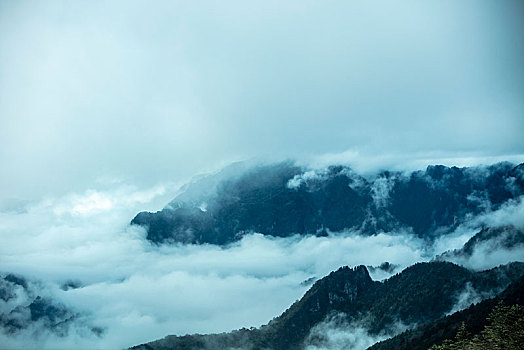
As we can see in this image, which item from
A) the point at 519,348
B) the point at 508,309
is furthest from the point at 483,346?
the point at 508,309

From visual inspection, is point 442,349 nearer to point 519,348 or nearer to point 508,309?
point 508,309

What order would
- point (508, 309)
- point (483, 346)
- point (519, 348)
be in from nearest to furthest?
point (519, 348), point (483, 346), point (508, 309)

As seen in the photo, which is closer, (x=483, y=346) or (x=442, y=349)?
(x=483, y=346)

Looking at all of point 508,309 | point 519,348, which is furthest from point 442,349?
point 519,348

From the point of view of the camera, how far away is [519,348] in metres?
144

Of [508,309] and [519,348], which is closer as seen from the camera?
[519,348]

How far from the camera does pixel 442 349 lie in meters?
181

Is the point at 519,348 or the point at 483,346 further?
the point at 483,346

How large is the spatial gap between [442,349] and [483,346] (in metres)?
27.4

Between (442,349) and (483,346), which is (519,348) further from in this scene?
(442,349)

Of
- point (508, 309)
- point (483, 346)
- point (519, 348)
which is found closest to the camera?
point (519, 348)

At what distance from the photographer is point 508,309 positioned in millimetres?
173500

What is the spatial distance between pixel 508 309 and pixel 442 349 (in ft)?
76.2

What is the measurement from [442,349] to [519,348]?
38.9 metres
